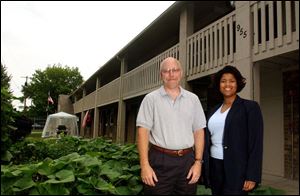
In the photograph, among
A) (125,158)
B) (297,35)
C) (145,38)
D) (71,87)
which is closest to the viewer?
(125,158)

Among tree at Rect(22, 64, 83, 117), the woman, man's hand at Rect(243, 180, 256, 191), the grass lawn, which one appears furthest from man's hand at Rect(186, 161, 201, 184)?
tree at Rect(22, 64, 83, 117)

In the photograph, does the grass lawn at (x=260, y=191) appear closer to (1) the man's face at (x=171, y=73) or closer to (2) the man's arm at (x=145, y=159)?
(2) the man's arm at (x=145, y=159)

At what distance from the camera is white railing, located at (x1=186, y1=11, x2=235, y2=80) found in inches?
246

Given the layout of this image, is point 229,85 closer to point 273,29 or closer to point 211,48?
point 273,29

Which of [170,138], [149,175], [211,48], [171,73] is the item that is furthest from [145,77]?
[149,175]

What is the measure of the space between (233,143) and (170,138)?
0.53m

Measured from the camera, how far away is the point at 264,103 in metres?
7.50

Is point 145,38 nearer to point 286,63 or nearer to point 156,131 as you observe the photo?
point 286,63

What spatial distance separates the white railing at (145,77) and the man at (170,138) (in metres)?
6.35

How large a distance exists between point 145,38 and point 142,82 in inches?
62.2

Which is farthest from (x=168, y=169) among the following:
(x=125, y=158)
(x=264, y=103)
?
(x=264, y=103)

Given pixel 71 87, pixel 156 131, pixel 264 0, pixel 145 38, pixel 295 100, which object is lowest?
pixel 156 131

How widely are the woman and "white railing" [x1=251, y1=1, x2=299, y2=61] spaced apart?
2.43 meters

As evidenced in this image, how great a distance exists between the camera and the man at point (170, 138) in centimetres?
237
